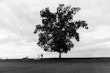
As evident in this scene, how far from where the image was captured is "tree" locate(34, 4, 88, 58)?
52.2 metres

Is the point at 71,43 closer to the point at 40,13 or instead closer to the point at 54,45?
the point at 54,45

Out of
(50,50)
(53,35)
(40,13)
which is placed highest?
(40,13)

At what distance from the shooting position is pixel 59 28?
2132 inches

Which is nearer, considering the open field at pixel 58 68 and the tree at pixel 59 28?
the open field at pixel 58 68

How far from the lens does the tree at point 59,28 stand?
52188 mm

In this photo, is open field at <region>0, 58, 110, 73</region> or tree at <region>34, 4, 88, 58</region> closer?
open field at <region>0, 58, 110, 73</region>

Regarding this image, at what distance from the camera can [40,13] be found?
53.8 meters

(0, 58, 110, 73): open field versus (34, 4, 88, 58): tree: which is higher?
(34, 4, 88, 58): tree

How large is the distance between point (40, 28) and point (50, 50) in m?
6.06

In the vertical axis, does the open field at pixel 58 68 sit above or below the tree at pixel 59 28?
below

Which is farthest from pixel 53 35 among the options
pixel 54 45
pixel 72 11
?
pixel 72 11

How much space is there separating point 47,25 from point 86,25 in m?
8.97

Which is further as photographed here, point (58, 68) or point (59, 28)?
point (59, 28)

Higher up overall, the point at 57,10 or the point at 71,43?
the point at 57,10
